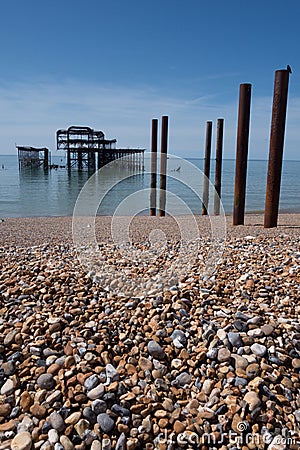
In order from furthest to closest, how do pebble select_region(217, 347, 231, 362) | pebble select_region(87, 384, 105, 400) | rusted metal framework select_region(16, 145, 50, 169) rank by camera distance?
rusted metal framework select_region(16, 145, 50, 169) < pebble select_region(217, 347, 231, 362) < pebble select_region(87, 384, 105, 400)

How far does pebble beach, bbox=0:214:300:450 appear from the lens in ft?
5.75

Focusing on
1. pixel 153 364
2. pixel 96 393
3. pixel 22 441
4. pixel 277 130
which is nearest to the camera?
pixel 22 441

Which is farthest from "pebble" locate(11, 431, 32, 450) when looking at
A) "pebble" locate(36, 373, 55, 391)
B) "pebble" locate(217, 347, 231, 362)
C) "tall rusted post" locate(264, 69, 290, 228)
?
"tall rusted post" locate(264, 69, 290, 228)

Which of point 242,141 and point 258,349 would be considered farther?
point 242,141

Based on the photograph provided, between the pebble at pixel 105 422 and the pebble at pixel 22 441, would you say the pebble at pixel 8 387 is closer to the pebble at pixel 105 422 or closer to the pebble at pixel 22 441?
the pebble at pixel 22 441

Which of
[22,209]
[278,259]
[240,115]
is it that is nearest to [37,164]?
[22,209]

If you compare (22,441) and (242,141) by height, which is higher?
(242,141)

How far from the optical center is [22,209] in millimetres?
16984

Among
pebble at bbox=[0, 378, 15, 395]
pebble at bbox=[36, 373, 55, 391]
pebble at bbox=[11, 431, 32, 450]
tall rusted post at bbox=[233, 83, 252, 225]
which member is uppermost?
tall rusted post at bbox=[233, 83, 252, 225]

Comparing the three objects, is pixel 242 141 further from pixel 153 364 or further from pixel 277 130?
pixel 153 364

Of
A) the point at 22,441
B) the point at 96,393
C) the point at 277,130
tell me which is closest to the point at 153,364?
the point at 96,393

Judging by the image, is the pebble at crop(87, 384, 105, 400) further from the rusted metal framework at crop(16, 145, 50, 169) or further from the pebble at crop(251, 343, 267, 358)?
the rusted metal framework at crop(16, 145, 50, 169)

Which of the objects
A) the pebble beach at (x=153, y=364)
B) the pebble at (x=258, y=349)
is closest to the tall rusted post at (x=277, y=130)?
the pebble beach at (x=153, y=364)

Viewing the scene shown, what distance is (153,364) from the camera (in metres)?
2.15
